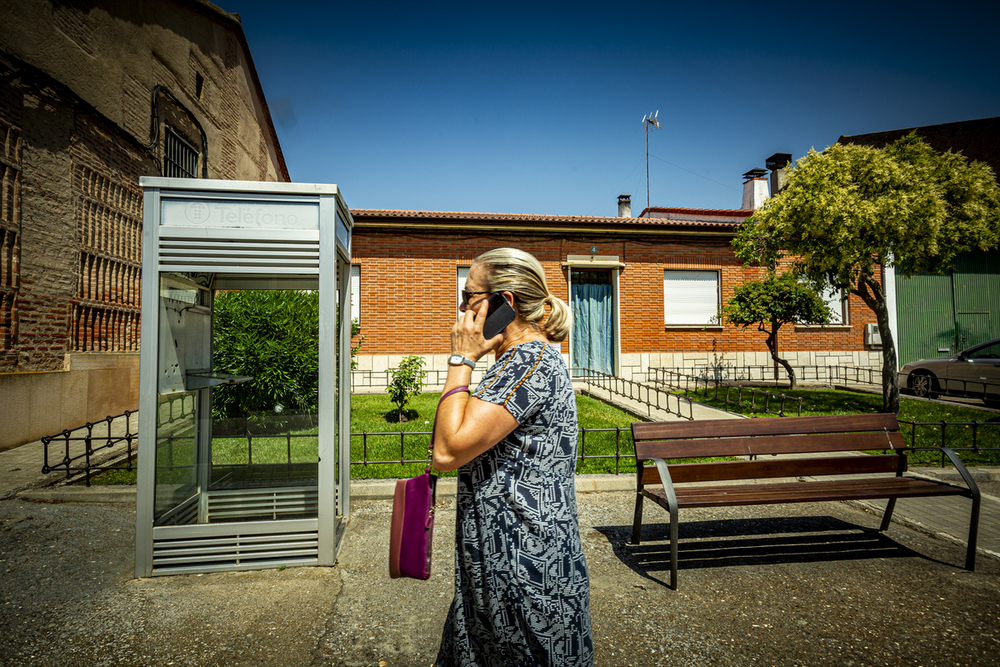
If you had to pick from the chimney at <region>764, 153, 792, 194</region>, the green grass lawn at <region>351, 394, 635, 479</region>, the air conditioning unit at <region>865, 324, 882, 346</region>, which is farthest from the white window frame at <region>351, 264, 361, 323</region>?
the chimney at <region>764, 153, 792, 194</region>

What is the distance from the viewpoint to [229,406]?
205 inches

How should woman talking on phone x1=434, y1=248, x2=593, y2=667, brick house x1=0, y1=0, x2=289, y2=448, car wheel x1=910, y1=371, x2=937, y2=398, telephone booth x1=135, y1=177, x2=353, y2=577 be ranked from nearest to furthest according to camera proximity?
woman talking on phone x1=434, y1=248, x2=593, y2=667 < telephone booth x1=135, y1=177, x2=353, y2=577 < brick house x1=0, y1=0, x2=289, y2=448 < car wheel x1=910, y1=371, x2=937, y2=398

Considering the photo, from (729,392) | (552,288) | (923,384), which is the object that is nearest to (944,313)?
(923,384)

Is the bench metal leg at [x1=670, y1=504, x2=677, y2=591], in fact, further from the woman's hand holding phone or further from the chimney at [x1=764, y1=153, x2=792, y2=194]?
the chimney at [x1=764, y1=153, x2=792, y2=194]

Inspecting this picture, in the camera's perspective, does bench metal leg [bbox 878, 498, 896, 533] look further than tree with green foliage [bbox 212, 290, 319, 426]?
No

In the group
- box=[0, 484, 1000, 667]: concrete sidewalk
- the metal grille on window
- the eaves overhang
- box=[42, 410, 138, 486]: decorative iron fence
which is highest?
the metal grille on window

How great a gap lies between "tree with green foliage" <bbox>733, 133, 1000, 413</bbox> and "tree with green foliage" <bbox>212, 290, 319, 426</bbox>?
9126 mm

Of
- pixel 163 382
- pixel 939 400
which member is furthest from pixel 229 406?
pixel 939 400

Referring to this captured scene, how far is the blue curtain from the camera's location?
15.1 m

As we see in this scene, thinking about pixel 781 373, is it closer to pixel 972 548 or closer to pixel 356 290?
pixel 972 548

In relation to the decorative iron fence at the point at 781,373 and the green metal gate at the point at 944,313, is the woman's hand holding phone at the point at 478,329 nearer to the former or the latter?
the decorative iron fence at the point at 781,373

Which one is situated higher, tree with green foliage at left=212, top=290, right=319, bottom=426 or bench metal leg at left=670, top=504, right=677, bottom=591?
tree with green foliage at left=212, top=290, right=319, bottom=426

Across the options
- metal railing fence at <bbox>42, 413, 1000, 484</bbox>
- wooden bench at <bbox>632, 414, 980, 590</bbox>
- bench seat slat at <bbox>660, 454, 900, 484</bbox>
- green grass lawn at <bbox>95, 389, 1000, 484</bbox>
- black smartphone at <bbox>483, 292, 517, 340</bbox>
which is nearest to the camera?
black smartphone at <bbox>483, 292, 517, 340</bbox>

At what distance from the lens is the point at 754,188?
21.7m
